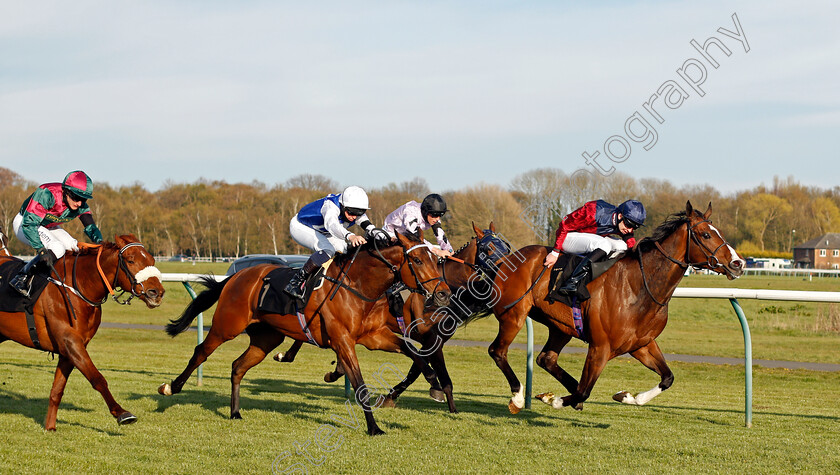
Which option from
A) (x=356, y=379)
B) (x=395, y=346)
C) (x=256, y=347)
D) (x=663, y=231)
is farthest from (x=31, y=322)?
(x=663, y=231)

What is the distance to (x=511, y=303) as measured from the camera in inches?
267

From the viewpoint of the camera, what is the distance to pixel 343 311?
6066 millimetres

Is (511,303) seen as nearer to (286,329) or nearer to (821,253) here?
(286,329)

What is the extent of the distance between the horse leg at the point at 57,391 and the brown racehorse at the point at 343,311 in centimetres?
98

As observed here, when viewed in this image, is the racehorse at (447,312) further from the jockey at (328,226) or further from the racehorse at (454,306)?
the jockey at (328,226)

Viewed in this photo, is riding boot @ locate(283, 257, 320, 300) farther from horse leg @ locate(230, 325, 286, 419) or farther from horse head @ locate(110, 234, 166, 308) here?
horse head @ locate(110, 234, 166, 308)

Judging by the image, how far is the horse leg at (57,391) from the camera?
5.62 metres

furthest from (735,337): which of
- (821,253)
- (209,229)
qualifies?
(821,253)

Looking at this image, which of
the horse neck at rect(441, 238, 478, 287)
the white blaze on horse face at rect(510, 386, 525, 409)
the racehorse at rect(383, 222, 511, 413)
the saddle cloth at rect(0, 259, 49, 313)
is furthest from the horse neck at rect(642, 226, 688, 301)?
the saddle cloth at rect(0, 259, 49, 313)

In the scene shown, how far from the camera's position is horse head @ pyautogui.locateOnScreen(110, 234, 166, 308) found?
18.5ft

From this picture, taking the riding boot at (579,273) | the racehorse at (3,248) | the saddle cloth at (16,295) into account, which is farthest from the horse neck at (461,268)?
the racehorse at (3,248)

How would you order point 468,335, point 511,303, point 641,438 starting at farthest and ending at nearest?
point 468,335, point 511,303, point 641,438

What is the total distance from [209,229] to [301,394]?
5892cm

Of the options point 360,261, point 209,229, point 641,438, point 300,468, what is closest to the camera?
point 300,468
